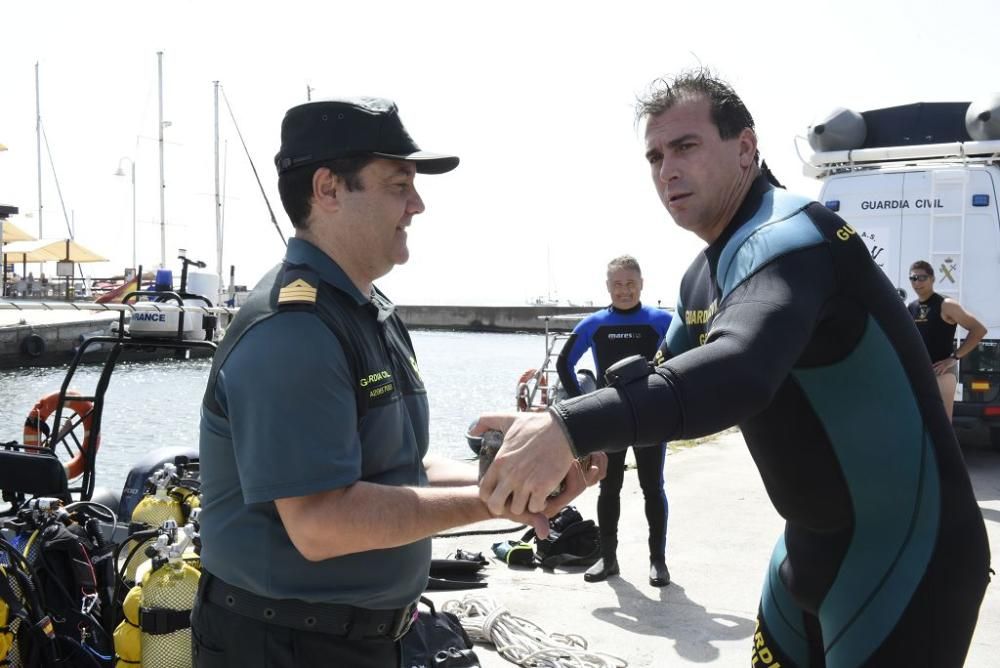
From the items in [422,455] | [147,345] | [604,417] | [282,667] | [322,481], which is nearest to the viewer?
[604,417]

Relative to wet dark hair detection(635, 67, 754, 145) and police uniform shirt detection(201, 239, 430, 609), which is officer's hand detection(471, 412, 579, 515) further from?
wet dark hair detection(635, 67, 754, 145)

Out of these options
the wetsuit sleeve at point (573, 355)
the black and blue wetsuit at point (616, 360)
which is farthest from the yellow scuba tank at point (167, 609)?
the wetsuit sleeve at point (573, 355)

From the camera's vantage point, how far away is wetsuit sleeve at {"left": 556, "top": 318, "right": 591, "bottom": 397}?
6.21 m

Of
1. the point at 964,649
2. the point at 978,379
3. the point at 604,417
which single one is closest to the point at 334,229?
the point at 604,417

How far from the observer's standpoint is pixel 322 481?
5.46 feet

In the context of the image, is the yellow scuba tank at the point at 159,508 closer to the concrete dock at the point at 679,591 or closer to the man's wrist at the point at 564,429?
the concrete dock at the point at 679,591

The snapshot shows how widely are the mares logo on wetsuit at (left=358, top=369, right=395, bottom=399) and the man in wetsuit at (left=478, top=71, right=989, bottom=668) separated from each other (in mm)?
311

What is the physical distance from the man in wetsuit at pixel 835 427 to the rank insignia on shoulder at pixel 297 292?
1.72 ft

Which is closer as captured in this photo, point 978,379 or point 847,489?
point 847,489

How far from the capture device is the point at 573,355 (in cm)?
630

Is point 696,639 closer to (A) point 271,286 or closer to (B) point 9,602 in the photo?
(B) point 9,602

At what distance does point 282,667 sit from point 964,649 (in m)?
1.55

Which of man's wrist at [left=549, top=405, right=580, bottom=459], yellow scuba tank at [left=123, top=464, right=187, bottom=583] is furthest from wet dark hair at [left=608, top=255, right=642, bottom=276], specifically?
man's wrist at [left=549, top=405, right=580, bottom=459]

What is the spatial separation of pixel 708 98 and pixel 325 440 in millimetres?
1307
